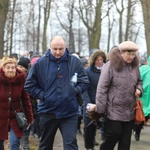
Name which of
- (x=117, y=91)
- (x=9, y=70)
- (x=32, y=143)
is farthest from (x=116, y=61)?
(x=32, y=143)

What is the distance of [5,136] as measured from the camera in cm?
588

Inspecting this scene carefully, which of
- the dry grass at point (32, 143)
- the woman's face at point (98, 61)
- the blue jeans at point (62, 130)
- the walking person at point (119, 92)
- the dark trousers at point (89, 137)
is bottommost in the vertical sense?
the dry grass at point (32, 143)

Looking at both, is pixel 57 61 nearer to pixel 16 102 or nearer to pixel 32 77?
pixel 32 77

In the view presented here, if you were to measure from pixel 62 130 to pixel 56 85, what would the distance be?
60 cm

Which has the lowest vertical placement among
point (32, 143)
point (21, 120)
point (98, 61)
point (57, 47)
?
point (32, 143)

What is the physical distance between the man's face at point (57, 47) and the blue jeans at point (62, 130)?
0.80m

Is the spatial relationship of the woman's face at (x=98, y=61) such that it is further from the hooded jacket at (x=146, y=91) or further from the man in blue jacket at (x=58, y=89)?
the man in blue jacket at (x=58, y=89)

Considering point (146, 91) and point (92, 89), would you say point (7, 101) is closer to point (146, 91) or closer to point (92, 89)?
point (92, 89)

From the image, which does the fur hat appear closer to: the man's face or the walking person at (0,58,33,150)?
the man's face

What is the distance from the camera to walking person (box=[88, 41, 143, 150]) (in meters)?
5.51

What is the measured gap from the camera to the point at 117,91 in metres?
5.50

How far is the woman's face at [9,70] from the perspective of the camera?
5863 millimetres

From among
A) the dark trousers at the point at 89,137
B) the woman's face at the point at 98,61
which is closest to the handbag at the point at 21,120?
the dark trousers at the point at 89,137

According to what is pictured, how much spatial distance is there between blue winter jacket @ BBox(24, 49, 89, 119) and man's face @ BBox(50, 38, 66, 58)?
55 millimetres
